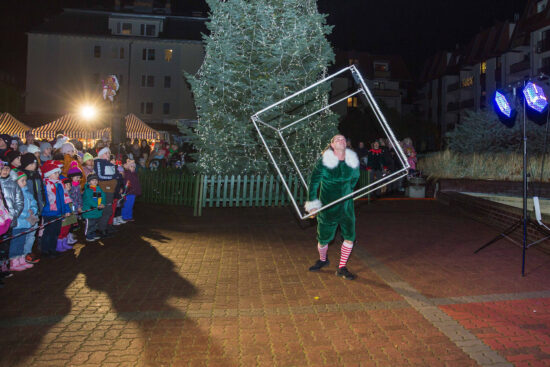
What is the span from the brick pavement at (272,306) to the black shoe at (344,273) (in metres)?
0.10

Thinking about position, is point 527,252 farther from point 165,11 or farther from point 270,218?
point 165,11

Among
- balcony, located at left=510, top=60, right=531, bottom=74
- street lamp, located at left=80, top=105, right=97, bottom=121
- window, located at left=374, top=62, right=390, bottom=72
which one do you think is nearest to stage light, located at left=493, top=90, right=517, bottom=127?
street lamp, located at left=80, top=105, right=97, bottom=121

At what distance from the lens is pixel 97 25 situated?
1877 inches

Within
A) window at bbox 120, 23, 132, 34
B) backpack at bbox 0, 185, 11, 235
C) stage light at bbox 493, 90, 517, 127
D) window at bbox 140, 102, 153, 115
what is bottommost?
backpack at bbox 0, 185, 11, 235

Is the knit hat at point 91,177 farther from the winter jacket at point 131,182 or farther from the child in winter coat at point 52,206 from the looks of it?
the winter jacket at point 131,182

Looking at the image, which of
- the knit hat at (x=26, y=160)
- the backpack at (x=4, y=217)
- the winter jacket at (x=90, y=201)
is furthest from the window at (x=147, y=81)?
the backpack at (x=4, y=217)

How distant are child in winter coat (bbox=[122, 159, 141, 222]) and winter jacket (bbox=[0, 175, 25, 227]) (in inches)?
196

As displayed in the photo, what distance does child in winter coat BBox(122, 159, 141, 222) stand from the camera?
1132cm

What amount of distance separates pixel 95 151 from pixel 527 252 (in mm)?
11472

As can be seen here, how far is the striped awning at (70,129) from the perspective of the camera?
20987 mm

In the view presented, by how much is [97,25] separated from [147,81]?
7.84 metres

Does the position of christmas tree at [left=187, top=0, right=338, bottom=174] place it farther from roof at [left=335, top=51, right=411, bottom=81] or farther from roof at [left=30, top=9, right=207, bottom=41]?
roof at [left=335, top=51, right=411, bottom=81]

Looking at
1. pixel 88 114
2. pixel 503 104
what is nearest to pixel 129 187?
pixel 503 104

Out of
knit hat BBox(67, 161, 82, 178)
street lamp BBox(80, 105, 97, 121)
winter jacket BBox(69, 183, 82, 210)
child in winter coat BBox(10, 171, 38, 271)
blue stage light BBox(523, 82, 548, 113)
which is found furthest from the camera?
street lamp BBox(80, 105, 97, 121)
